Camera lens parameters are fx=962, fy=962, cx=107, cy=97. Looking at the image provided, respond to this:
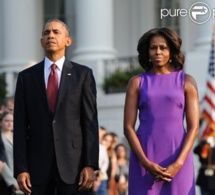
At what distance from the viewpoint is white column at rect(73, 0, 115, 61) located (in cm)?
2312

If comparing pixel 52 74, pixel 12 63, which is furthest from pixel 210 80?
pixel 52 74

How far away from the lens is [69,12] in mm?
27141

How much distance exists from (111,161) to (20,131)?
7.92 metres

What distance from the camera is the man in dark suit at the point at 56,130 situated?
731 centimetres

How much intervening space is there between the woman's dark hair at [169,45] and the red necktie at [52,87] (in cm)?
69

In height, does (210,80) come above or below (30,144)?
below

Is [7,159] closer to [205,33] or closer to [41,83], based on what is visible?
[41,83]

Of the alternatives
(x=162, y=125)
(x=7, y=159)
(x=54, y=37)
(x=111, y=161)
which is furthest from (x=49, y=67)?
(x=111, y=161)

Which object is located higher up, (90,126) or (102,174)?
(90,126)

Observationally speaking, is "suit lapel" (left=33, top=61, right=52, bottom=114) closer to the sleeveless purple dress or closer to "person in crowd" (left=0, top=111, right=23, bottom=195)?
the sleeveless purple dress

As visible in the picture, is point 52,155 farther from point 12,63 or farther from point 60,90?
point 12,63

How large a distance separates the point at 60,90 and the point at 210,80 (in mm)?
11984

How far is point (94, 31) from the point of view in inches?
912

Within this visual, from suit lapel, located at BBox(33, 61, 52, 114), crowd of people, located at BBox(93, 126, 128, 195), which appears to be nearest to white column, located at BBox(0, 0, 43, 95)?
crowd of people, located at BBox(93, 126, 128, 195)
